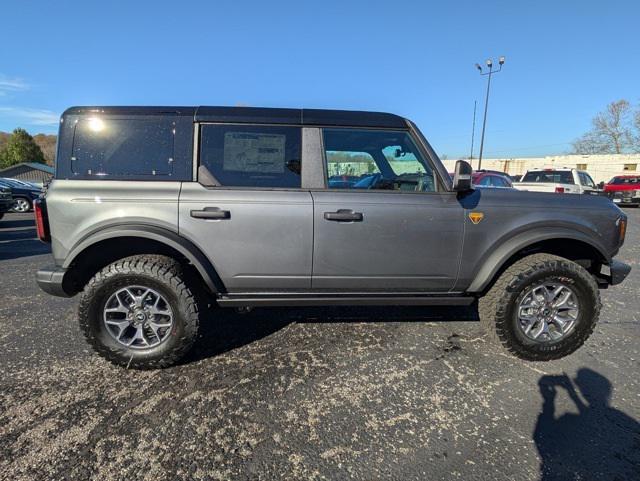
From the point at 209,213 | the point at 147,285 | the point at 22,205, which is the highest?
the point at 209,213

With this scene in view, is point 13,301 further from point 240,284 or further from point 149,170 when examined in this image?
point 240,284

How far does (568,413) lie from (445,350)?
0.96 meters

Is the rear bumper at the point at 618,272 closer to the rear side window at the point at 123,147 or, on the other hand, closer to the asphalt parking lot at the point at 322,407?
the asphalt parking lot at the point at 322,407

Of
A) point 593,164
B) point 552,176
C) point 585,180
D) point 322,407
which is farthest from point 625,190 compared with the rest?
point 593,164

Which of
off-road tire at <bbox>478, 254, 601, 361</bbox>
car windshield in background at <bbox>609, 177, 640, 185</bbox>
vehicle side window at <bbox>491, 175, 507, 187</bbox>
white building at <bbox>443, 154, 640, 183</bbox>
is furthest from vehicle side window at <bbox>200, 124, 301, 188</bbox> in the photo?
white building at <bbox>443, 154, 640, 183</bbox>

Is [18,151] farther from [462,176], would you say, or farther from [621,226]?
[621,226]

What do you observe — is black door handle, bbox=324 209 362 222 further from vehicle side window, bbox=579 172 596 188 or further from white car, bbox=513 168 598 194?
vehicle side window, bbox=579 172 596 188

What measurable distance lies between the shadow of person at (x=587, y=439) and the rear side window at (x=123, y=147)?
10.4ft

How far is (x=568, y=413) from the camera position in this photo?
7.22 feet

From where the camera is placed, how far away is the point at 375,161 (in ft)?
9.98

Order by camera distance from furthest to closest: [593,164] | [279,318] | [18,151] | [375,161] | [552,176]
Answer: [18,151] → [593,164] → [552,176] → [279,318] → [375,161]

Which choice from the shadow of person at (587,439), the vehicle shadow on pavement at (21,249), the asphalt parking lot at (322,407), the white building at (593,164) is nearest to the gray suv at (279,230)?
the asphalt parking lot at (322,407)

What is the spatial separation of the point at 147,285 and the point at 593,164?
159 ft

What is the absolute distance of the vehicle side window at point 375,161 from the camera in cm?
279
